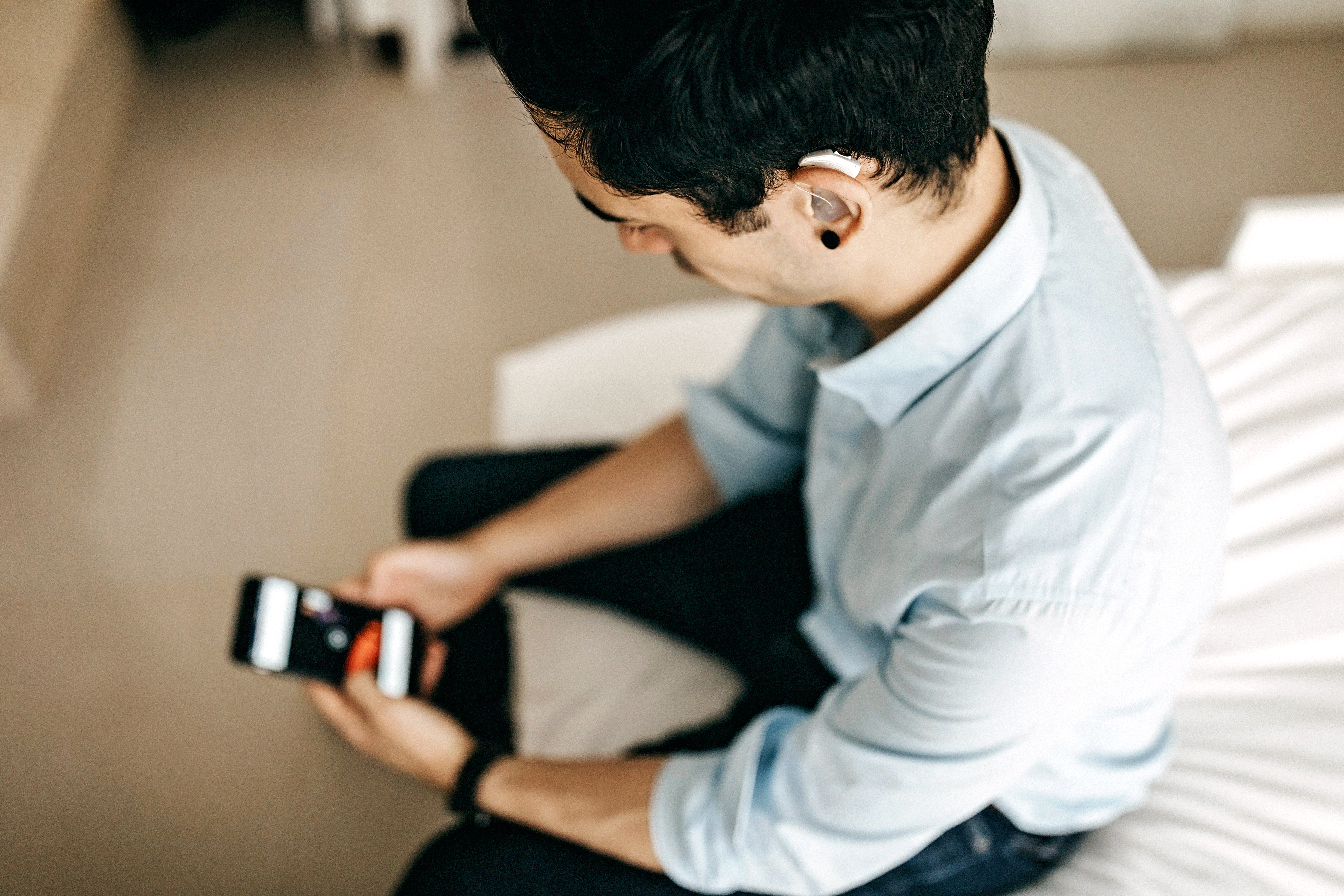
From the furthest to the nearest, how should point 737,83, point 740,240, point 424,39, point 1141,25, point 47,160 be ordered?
point 1141,25, point 424,39, point 47,160, point 740,240, point 737,83

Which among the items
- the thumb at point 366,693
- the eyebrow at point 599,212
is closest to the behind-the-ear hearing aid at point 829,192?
the eyebrow at point 599,212

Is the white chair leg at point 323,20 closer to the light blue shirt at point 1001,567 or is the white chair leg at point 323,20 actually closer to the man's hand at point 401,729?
the man's hand at point 401,729

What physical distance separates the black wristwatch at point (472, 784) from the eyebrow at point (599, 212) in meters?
0.53

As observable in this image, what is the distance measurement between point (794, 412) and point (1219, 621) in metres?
0.44

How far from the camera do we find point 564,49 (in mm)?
579

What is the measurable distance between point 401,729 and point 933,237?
0.69 metres

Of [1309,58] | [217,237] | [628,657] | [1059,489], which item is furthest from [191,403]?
[1309,58]

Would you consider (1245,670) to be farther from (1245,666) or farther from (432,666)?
(432,666)

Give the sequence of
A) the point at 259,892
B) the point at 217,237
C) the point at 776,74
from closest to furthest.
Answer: the point at 776,74 → the point at 259,892 → the point at 217,237

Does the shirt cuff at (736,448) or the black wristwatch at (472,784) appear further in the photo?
the shirt cuff at (736,448)

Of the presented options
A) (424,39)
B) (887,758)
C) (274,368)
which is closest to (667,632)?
(887,758)

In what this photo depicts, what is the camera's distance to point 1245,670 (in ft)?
2.96

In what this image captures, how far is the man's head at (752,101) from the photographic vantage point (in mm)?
554

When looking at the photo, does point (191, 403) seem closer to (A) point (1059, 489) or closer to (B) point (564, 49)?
(B) point (564, 49)
